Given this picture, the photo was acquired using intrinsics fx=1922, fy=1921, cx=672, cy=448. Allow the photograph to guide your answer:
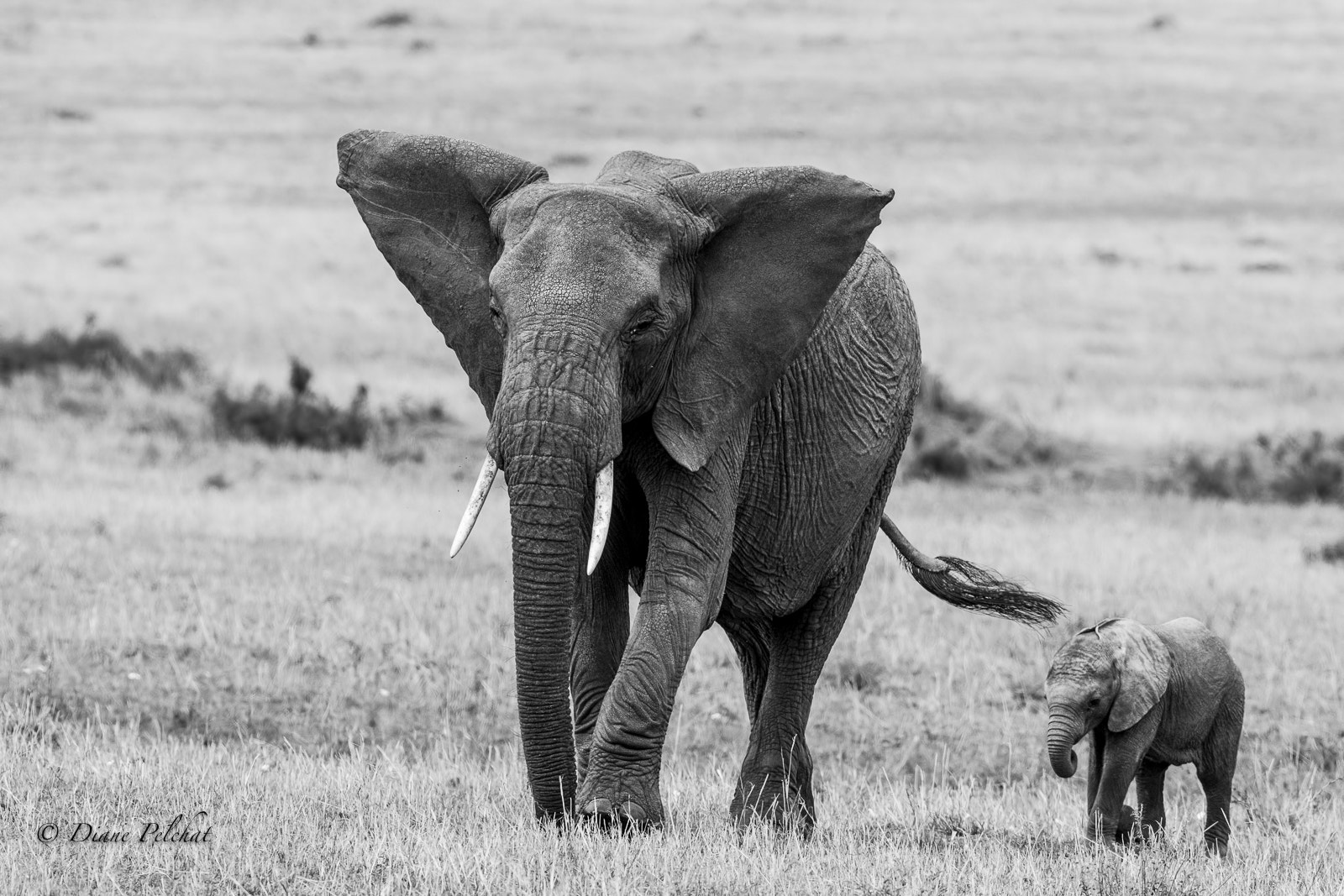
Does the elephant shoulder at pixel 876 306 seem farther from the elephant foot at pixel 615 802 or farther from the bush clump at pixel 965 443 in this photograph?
the bush clump at pixel 965 443

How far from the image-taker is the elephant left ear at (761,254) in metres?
7.01

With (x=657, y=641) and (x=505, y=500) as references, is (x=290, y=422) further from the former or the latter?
(x=657, y=641)

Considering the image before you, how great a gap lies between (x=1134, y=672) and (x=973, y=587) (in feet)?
6.00

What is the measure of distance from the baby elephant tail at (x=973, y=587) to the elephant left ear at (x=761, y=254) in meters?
2.61

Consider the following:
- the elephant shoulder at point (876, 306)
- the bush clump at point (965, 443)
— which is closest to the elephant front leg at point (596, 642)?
the elephant shoulder at point (876, 306)

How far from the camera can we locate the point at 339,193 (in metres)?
38.5

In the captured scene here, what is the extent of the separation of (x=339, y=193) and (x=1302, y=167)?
2187 centimetres

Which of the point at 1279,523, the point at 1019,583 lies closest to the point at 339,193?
the point at 1279,523

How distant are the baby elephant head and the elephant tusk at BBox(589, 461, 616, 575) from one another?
225 cm

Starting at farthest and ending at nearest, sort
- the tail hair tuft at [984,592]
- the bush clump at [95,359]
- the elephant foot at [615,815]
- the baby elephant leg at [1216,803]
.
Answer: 1. the bush clump at [95,359]
2. the tail hair tuft at [984,592]
3. the baby elephant leg at [1216,803]
4. the elephant foot at [615,815]

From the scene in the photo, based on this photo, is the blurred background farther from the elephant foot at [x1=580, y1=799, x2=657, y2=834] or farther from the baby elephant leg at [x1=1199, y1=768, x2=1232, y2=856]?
the elephant foot at [x1=580, y1=799, x2=657, y2=834]

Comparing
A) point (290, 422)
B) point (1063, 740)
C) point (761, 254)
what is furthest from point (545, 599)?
point (290, 422)

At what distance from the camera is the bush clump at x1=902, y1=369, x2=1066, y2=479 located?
21328 millimetres

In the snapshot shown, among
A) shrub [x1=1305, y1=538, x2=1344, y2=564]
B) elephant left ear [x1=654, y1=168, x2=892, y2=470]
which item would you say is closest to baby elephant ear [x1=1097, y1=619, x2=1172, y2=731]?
elephant left ear [x1=654, y1=168, x2=892, y2=470]
